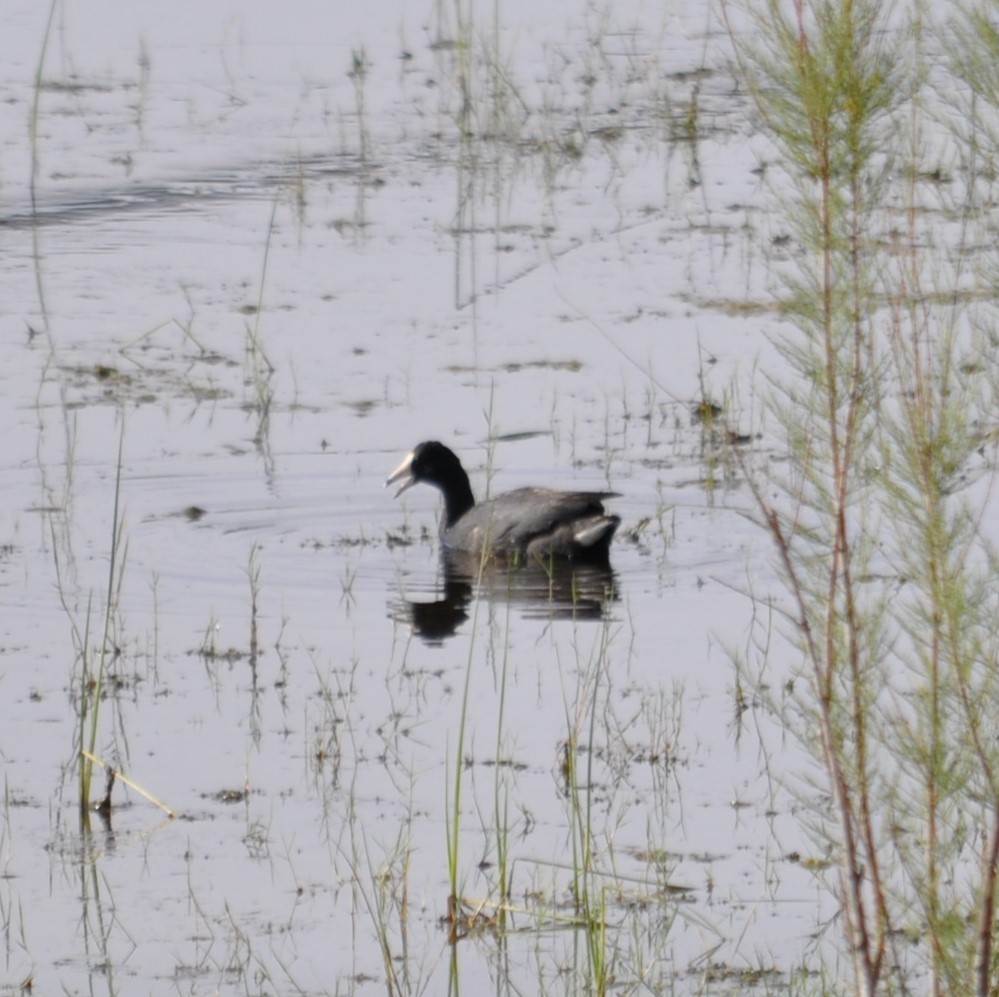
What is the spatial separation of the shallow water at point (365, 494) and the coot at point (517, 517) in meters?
0.20

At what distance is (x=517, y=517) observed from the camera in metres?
10.4

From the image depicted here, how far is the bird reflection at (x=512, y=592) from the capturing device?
30.7 ft

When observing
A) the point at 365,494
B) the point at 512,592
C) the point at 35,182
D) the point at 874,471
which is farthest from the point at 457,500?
the point at 874,471

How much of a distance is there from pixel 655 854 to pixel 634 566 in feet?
12.5

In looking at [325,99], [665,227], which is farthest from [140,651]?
[325,99]

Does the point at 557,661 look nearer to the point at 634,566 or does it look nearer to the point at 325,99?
the point at 634,566

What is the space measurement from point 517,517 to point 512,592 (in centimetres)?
47

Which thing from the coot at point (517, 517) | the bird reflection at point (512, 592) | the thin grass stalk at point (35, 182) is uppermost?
the thin grass stalk at point (35, 182)

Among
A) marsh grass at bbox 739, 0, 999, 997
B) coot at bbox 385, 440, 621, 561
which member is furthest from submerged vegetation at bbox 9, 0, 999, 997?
coot at bbox 385, 440, 621, 561

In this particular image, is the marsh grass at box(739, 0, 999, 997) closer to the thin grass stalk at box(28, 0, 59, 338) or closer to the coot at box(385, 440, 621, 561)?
the coot at box(385, 440, 621, 561)

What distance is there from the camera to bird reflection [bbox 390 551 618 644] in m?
9.36

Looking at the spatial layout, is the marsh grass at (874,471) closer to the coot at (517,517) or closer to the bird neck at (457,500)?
the coot at (517,517)

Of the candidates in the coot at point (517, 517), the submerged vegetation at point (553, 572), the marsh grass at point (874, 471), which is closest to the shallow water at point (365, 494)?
the submerged vegetation at point (553, 572)

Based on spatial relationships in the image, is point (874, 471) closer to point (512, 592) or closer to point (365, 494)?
point (512, 592)
